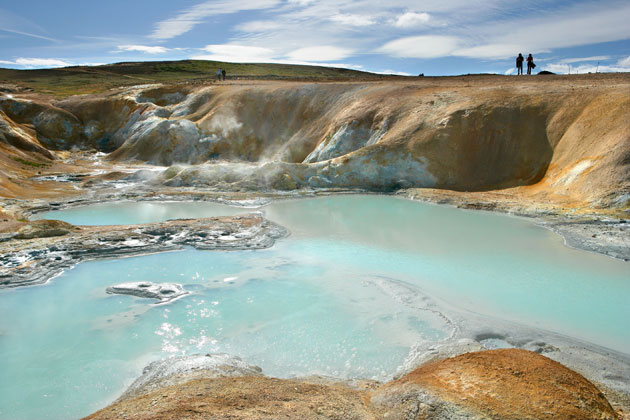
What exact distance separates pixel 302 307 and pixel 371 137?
55.9ft

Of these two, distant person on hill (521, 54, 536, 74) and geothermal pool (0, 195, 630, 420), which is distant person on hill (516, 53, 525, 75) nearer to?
distant person on hill (521, 54, 536, 74)

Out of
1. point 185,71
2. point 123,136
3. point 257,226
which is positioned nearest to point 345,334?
point 257,226

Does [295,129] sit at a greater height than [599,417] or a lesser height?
greater

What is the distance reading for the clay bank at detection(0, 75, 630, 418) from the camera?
19.6 feet

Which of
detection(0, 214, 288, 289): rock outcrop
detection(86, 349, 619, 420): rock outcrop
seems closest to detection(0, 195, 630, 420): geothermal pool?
detection(0, 214, 288, 289): rock outcrop

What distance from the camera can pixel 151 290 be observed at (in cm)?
1080

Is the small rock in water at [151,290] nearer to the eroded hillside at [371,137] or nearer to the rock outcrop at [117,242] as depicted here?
the rock outcrop at [117,242]

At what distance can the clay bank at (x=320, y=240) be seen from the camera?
597 cm

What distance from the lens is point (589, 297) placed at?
1019cm

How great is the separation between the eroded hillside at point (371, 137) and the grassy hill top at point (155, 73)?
685 inches

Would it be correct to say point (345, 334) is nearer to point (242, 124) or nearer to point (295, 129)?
point (295, 129)

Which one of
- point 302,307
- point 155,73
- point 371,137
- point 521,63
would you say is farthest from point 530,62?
point 155,73

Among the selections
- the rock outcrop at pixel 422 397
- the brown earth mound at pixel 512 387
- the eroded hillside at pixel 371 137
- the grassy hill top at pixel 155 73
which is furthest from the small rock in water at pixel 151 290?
the grassy hill top at pixel 155 73

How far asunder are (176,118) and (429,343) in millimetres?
28811
